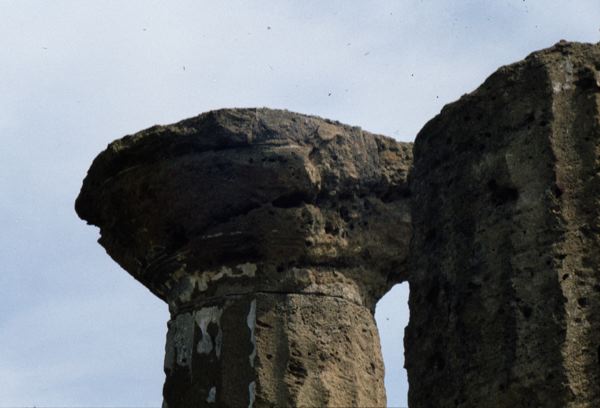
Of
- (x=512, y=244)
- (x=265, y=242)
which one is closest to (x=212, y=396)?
(x=265, y=242)

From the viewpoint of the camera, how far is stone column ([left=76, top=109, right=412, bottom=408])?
7781 mm

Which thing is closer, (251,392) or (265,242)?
(251,392)

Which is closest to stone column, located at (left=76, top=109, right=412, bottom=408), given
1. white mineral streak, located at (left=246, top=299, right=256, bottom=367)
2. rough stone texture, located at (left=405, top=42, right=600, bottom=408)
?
white mineral streak, located at (left=246, top=299, right=256, bottom=367)

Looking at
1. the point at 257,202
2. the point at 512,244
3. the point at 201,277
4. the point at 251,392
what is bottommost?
the point at 512,244

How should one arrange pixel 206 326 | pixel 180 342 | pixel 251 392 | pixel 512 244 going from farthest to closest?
1. pixel 180 342
2. pixel 206 326
3. pixel 251 392
4. pixel 512 244

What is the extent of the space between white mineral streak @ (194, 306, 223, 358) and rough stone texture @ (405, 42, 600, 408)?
396 centimetres

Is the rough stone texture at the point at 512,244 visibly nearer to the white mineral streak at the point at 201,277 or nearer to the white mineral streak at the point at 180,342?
the white mineral streak at the point at 201,277

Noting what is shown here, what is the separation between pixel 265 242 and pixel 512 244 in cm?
421

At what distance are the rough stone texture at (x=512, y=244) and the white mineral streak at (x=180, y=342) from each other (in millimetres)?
4115

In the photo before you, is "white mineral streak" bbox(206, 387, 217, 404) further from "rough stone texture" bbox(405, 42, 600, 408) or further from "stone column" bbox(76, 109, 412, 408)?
"rough stone texture" bbox(405, 42, 600, 408)

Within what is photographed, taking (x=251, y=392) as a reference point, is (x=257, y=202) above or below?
above

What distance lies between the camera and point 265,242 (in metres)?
7.90

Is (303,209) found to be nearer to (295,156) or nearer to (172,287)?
(295,156)

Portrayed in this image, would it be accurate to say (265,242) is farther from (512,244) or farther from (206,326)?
(512,244)
